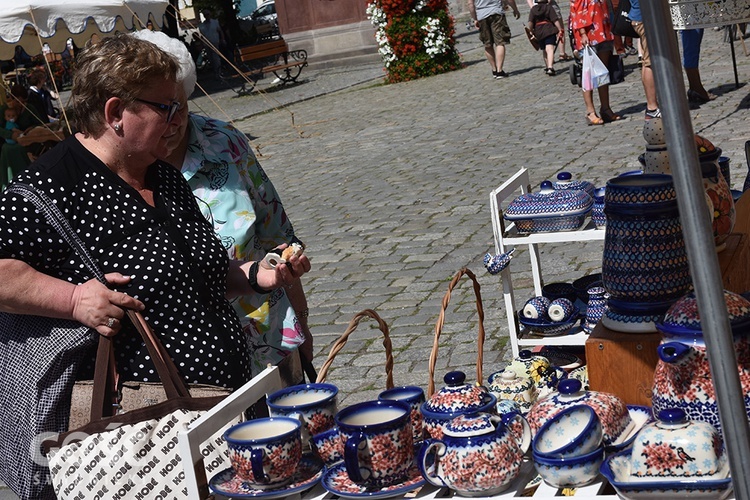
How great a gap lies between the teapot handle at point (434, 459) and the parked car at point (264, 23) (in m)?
31.1

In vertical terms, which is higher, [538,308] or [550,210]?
[550,210]

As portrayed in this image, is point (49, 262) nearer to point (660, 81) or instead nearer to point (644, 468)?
point (644, 468)

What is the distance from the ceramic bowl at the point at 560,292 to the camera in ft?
12.3

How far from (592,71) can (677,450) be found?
362 inches

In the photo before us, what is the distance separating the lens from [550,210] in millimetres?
3549

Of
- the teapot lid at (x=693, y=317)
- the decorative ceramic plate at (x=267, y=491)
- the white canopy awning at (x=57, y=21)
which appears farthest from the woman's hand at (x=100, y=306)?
the white canopy awning at (x=57, y=21)

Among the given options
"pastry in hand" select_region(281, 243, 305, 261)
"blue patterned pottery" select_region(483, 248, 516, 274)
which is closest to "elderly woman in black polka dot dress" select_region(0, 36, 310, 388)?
"pastry in hand" select_region(281, 243, 305, 261)

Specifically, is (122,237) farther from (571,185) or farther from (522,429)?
(571,185)

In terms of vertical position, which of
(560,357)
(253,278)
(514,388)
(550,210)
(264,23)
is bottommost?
(560,357)

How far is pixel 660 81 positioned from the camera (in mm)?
1215

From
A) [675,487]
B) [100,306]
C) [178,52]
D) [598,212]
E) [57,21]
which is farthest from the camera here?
[57,21]

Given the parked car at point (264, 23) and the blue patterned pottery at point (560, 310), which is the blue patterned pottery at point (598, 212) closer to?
the blue patterned pottery at point (560, 310)

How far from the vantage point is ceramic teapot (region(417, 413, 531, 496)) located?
1.78m

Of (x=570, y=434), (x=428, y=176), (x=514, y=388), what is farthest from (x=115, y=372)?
(x=428, y=176)
